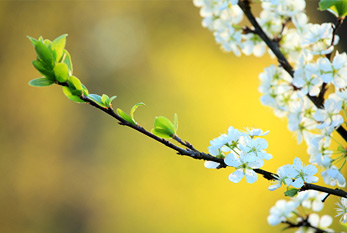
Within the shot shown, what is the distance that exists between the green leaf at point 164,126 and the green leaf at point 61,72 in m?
0.10

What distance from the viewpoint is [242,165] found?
0.45m

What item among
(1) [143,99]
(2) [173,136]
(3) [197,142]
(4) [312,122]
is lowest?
(2) [173,136]

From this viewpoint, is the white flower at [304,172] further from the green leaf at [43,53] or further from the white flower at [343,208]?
the green leaf at [43,53]

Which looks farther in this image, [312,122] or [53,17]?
[53,17]

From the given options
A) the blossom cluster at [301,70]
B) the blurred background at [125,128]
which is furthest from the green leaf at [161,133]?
the blurred background at [125,128]

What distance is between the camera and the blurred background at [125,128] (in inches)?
113

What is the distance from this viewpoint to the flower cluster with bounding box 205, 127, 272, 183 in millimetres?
448

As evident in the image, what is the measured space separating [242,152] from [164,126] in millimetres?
88

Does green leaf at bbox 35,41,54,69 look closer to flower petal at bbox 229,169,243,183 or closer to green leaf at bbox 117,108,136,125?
green leaf at bbox 117,108,136,125

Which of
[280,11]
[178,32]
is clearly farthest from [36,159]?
[280,11]

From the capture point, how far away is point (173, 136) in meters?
0.46

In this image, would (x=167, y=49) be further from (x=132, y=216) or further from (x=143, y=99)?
(x=132, y=216)

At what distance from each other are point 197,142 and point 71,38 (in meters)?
1.77

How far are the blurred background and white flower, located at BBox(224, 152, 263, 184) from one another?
84.5 inches
